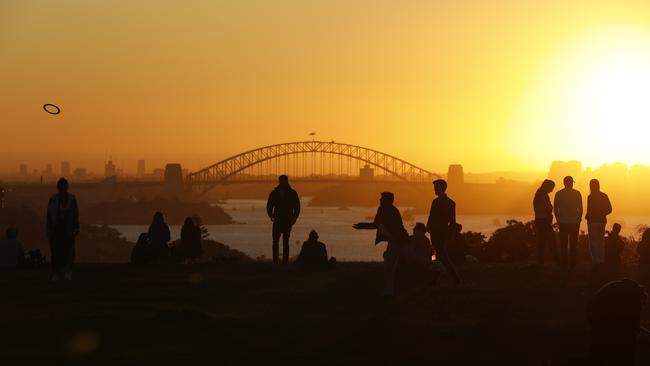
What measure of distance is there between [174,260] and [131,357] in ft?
42.1

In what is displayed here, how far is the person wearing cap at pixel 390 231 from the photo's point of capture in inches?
637

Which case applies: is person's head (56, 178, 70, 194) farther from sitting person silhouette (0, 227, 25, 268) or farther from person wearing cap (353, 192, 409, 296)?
person wearing cap (353, 192, 409, 296)

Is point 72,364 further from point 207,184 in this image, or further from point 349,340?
point 207,184

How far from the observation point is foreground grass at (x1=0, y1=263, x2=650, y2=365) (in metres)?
11.8

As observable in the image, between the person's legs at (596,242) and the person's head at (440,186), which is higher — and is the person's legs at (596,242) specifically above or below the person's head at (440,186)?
below

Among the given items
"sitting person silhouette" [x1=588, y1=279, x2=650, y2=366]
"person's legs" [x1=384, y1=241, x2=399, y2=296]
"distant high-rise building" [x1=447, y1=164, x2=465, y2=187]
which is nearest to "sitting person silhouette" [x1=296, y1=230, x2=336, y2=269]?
"person's legs" [x1=384, y1=241, x2=399, y2=296]

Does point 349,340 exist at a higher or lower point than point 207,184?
lower

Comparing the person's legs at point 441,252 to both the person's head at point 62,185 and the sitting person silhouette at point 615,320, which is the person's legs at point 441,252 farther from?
the sitting person silhouette at point 615,320

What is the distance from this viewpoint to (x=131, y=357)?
1143 cm

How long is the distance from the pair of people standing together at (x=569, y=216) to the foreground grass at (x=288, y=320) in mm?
1405

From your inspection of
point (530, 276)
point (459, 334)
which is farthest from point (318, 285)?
point (459, 334)

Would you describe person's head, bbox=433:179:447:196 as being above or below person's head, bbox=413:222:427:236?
above

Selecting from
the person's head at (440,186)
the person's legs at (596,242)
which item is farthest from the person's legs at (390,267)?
the person's legs at (596,242)

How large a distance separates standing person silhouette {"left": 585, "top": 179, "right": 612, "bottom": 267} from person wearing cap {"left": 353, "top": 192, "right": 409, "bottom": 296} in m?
6.85
